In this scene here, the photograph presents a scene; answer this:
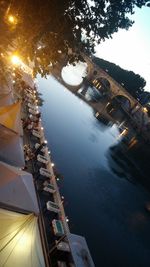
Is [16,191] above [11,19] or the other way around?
the other way around

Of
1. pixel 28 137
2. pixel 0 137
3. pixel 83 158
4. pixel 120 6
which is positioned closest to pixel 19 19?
pixel 120 6

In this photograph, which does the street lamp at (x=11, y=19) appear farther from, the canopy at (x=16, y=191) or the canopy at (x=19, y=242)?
the canopy at (x=19, y=242)

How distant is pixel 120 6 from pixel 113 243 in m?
22.8

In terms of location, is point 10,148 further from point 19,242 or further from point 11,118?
point 19,242

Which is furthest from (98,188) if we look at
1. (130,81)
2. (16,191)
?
(130,81)

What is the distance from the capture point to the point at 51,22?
13.6 meters

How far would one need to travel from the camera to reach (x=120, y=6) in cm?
1574

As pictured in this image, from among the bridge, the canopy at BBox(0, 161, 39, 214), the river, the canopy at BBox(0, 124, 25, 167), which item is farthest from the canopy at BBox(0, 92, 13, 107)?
the bridge

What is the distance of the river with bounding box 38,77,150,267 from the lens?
28.0m

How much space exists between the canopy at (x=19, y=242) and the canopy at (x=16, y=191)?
5.67 ft

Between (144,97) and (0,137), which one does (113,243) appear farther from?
(144,97)

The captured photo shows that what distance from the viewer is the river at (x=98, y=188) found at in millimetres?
27969

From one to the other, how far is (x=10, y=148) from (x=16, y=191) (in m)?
4.63

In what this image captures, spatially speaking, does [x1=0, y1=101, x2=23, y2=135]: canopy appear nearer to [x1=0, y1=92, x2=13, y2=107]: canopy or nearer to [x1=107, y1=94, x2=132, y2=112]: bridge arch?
[x1=0, y1=92, x2=13, y2=107]: canopy
